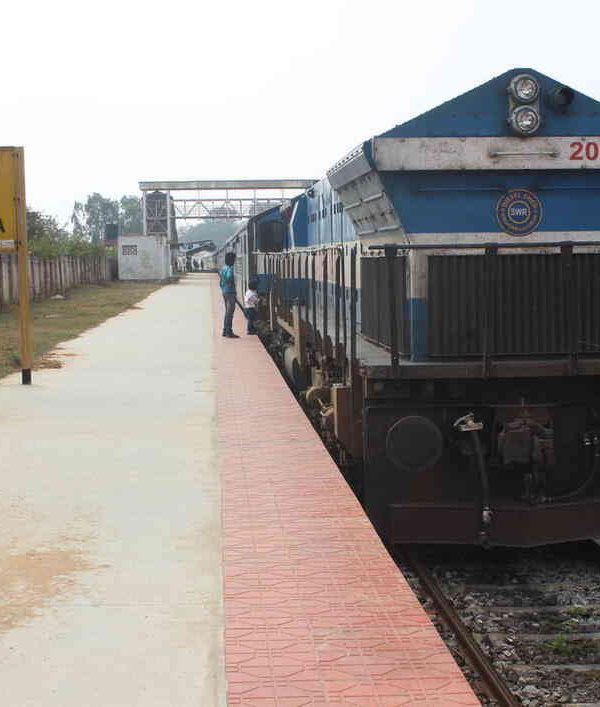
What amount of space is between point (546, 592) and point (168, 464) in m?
3.45

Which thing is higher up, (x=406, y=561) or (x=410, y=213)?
(x=410, y=213)

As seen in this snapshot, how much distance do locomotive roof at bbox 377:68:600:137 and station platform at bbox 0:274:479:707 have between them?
2.75 metres

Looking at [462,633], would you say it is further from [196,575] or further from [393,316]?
[393,316]

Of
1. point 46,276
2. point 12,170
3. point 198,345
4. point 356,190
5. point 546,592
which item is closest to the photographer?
point 546,592

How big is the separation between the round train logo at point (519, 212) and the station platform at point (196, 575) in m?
2.32

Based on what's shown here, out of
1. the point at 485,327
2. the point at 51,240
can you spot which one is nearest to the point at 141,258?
the point at 51,240

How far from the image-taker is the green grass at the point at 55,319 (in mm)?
17703

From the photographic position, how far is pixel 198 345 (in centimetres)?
2017

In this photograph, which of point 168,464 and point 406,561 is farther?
point 168,464

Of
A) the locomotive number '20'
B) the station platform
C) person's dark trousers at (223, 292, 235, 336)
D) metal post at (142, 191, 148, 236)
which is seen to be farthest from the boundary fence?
the locomotive number '20'

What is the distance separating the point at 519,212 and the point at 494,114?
736mm

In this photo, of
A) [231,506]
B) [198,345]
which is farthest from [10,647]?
[198,345]

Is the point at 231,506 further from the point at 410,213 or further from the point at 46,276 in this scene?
the point at 46,276

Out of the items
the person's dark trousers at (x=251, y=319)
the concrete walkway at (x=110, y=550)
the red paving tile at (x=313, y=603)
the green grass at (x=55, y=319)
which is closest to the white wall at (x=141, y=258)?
the green grass at (x=55, y=319)
